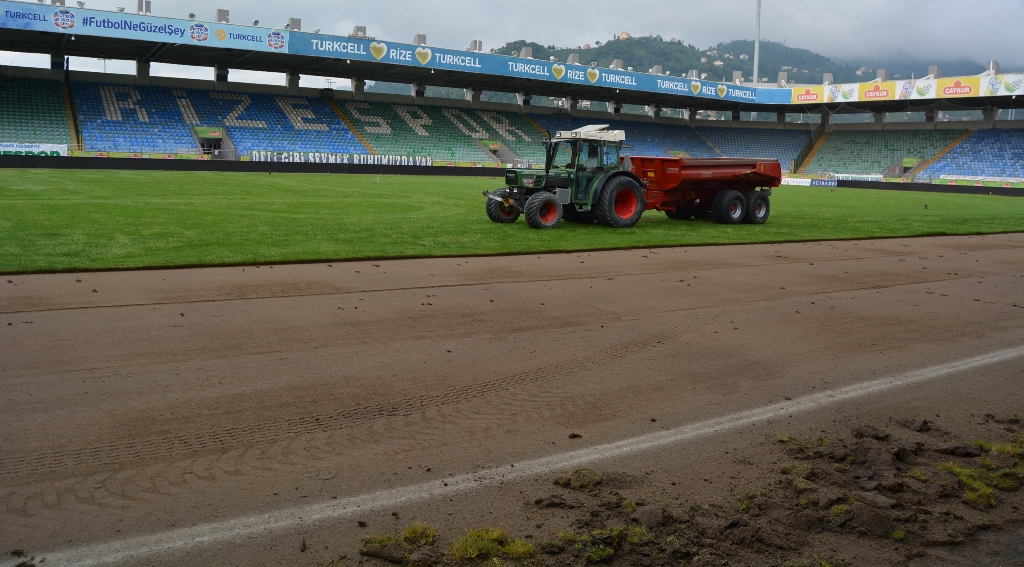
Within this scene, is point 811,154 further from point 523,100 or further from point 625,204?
point 625,204

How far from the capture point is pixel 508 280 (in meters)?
11.1

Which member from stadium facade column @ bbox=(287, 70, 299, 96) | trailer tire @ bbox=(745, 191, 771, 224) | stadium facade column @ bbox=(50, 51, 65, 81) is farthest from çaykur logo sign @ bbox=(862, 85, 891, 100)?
stadium facade column @ bbox=(50, 51, 65, 81)

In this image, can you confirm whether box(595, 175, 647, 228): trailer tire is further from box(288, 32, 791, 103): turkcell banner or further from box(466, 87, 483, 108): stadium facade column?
box(466, 87, 483, 108): stadium facade column

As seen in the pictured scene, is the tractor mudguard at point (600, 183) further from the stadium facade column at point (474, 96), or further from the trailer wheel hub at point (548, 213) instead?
the stadium facade column at point (474, 96)

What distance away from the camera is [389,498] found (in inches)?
166

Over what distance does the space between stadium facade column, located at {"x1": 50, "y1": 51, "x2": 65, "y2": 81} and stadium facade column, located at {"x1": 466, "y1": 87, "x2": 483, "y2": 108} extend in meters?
28.5

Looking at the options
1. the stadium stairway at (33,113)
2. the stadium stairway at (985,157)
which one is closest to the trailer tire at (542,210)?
the stadium stairway at (33,113)

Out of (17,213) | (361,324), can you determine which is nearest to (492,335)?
(361,324)

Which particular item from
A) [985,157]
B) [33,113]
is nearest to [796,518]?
[33,113]

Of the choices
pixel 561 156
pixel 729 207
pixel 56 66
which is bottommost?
pixel 729 207

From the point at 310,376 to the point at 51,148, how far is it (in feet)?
126

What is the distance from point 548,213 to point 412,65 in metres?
36.6

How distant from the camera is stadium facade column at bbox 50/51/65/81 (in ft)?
154

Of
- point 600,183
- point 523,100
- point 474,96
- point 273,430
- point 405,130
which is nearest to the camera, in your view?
point 273,430
